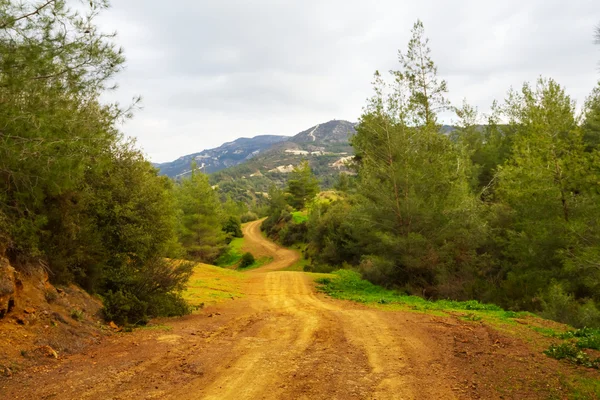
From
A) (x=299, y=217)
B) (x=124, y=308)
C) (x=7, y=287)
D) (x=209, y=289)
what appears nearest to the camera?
(x=7, y=287)

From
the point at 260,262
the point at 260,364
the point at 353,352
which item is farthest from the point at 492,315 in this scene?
the point at 260,262

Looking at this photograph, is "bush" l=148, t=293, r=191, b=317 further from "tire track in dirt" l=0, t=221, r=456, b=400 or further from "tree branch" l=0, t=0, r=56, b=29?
"tree branch" l=0, t=0, r=56, b=29

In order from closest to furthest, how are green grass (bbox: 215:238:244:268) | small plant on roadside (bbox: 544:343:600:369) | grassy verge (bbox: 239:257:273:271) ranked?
1. small plant on roadside (bbox: 544:343:600:369)
2. grassy verge (bbox: 239:257:273:271)
3. green grass (bbox: 215:238:244:268)

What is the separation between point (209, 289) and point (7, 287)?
37.7ft

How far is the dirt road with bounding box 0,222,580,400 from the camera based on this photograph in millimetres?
5449

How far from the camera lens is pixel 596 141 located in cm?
2461

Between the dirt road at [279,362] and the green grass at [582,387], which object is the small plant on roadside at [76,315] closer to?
the dirt road at [279,362]

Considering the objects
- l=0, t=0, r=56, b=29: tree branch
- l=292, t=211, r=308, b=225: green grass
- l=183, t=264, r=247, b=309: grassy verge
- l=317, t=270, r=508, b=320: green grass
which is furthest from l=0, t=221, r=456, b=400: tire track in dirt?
l=292, t=211, r=308, b=225: green grass

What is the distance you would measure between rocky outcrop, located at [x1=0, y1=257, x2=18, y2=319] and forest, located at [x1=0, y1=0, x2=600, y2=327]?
687 mm

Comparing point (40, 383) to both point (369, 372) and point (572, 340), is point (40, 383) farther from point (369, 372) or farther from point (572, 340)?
point (572, 340)

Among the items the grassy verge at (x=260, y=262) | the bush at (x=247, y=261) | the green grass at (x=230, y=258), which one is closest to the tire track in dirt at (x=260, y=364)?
the grassy verge at (x=260, y=262)

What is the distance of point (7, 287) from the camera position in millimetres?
7188

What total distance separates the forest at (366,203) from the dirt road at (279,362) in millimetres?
2773

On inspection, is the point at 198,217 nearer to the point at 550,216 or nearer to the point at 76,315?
the point at 76,315
